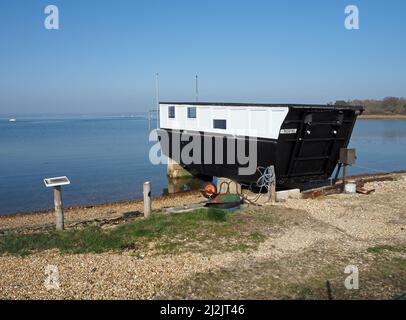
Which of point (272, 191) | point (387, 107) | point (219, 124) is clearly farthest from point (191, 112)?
point (387, 107)

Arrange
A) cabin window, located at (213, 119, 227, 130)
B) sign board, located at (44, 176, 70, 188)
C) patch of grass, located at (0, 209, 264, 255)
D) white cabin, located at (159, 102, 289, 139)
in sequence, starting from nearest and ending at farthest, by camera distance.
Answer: patch of grass, located at (0, 209, 264, 255) → sign board, located at (44, 176, 70, 188) → white cabin, located at (159, 102, 289, 139) → cabin window, located at (213, 119, 227, 130)

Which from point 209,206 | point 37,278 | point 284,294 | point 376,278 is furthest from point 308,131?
point 37,278

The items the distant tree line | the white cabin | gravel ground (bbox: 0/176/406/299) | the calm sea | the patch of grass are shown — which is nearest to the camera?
gravel ground (bbox: 0/176/406/299)

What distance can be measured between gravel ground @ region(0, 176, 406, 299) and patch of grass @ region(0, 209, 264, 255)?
462 millimetres

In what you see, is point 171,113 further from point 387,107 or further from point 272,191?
point 387,107

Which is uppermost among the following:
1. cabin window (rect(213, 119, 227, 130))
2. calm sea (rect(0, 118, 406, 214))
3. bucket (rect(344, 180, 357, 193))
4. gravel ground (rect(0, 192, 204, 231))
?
cabin window (rect(213, 119, 227, 130))

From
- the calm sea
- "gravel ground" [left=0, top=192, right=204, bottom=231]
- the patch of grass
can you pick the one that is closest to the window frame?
"gravel ground" [left=0, top=192, right=204, bottom=231]

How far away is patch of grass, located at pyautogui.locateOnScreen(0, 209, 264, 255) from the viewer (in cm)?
963

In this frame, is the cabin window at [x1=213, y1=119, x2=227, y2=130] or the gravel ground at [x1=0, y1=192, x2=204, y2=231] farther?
the cabin window at [x1=213, y1=119, x2=227, y2=130]

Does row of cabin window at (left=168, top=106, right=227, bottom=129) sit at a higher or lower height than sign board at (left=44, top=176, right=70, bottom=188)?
higher

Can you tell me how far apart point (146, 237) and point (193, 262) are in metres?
2.12

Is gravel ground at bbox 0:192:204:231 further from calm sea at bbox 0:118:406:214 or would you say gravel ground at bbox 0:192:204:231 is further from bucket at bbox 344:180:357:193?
bucket at bbox 344:180:357:193

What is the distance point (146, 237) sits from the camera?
1022cm
